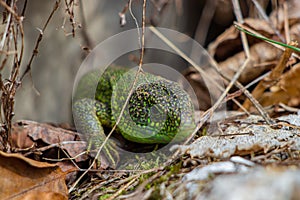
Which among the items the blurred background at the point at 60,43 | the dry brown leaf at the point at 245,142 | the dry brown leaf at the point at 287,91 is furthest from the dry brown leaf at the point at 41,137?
the dry brown leaf at the point at 287,91

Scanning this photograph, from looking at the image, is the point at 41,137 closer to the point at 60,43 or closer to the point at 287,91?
the point at 60,43

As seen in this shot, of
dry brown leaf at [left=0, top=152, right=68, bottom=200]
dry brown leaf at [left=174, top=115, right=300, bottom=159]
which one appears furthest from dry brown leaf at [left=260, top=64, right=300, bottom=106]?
dry brown leaf at [left=0, top=152, right=68, bottom=200]

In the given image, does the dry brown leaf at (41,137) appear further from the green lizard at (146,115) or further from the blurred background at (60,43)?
the blurred background at (60,43)

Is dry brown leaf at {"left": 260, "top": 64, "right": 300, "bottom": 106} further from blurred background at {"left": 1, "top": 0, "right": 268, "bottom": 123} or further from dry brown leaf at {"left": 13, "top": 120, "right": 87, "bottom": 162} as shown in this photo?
dry brown leaf at {"left": 13, "top": 120, "right": 87, "bottom": 162}

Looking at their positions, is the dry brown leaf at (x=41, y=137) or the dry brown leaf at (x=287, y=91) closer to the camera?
the dry brown leaf at (x=41, y=137)

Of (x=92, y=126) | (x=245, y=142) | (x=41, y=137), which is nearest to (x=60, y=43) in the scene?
(x=92, y=126)

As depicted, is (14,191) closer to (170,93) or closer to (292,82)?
(170,93)
